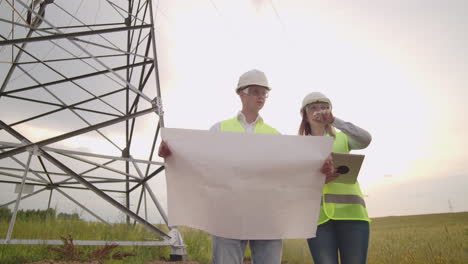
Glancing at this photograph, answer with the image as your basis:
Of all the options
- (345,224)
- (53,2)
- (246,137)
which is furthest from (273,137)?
(53,2)

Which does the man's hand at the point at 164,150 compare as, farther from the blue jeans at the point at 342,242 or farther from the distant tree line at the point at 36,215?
the distant tree line at the point at 36,215

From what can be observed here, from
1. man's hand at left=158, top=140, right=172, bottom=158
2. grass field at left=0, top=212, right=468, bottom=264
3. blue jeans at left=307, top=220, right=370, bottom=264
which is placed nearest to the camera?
man's hand at left=158, top=140, right=172, bottom=158

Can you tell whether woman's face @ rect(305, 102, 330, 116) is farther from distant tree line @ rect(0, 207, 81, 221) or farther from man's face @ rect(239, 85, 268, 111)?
distant tree line @ rect(0, 207, 81, 221)

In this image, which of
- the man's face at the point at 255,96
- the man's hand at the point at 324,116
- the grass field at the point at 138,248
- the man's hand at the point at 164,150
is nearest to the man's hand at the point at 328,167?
the man's hand at the point at 324,116

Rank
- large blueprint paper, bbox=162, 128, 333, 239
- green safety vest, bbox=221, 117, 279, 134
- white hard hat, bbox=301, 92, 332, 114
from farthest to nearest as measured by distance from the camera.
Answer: white hard hat, bbox=301, 92, 332, 114 < green safety vest, bbox=221, 117, 279, 134 < large blueprint paper, bbox=162, 128, 333, 239

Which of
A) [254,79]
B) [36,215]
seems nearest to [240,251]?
[254,79]

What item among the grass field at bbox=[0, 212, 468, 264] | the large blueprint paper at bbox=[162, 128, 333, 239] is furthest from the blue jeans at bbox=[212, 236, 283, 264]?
the grass field at bbox=[0, 212, 468, 264]

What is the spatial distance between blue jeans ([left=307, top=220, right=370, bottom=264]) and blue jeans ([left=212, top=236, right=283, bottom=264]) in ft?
1.62

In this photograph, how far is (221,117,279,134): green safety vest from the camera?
276 centimetres

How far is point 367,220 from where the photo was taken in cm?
272

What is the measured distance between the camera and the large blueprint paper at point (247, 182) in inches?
87.6

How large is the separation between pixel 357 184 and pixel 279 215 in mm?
979

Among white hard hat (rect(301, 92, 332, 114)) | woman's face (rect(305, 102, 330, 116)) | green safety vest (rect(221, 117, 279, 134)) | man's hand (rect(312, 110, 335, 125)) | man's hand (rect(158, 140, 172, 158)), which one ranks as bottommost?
man's hand (rect(158, 140, 172, 158))

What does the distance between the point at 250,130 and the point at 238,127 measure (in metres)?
0.12
